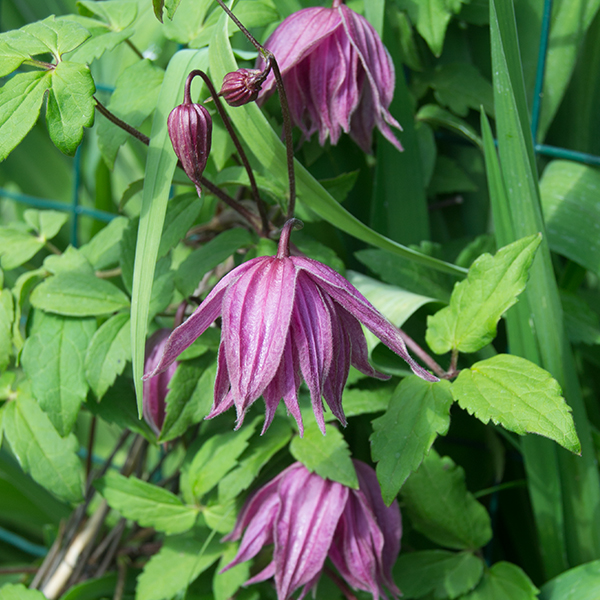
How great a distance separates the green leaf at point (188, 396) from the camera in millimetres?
701

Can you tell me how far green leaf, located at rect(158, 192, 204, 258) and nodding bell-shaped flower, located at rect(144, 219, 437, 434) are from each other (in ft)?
0.69

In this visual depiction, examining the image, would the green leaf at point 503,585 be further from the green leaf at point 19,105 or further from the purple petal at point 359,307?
the green leaf at point 19,105

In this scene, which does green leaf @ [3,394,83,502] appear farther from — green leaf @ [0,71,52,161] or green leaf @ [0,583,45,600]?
green leaf @ [0,71,52,161]

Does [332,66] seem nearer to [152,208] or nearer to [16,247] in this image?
[152,208]

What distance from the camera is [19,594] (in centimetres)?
81

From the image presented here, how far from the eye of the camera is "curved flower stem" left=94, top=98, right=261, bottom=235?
62 cm

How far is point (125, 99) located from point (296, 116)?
0.21m

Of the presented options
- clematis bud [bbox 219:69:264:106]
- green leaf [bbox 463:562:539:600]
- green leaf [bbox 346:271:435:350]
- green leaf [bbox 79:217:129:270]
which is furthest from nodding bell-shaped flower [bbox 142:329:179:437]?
green leaf [bbox 463:562:539:600]

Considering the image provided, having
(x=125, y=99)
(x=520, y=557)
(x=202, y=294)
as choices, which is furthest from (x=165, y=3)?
(x=520, y=557)

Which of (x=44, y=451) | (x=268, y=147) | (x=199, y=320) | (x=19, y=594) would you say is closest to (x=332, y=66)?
(x=268, y=147)

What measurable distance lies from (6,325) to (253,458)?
350mm

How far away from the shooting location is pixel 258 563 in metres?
0.78

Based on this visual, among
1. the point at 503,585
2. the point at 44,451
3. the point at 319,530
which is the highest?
the point at 44,451

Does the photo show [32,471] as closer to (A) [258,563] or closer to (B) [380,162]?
(A) [258,563]
